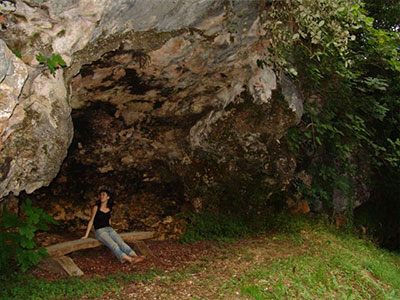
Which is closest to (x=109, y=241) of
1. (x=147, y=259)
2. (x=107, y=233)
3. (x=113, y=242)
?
(x=113, y=242)

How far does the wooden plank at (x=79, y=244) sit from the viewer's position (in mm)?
5688

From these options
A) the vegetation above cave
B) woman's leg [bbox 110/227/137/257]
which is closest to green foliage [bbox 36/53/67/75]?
woman's leg [bbox 110/227/137/257]

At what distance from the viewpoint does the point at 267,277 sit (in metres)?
5.45

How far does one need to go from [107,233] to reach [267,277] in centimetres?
261

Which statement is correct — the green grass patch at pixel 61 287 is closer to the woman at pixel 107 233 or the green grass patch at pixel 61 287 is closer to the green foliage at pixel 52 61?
the woman at pixel 107 233

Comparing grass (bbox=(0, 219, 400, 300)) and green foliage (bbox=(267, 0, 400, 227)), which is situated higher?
green foliage (bbox=(267, 0, 400, 227))

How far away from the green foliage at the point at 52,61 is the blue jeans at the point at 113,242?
124 inches

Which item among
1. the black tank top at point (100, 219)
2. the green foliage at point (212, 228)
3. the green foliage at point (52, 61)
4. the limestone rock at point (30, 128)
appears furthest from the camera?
the green foliage at point (212, 228)

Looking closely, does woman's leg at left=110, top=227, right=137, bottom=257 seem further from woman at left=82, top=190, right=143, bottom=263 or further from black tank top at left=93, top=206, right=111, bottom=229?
black tank top at left=93, top=206, right=111, bottom=229

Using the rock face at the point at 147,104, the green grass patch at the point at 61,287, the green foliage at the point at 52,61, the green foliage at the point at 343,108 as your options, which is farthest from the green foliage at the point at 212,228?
the green foliage at the point at 52,61

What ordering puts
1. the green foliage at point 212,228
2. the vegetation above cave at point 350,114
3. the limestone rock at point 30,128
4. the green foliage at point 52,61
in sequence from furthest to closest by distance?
the vegetation above cave at point 350,114
the green foliage at point 212,228
the green foliage at point 52,61
the limestone rock at point 30,128

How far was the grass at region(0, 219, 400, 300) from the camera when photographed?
4.78 m

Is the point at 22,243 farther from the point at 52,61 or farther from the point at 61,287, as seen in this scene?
the point at 52,61

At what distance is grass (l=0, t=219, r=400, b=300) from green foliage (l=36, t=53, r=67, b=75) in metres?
2.58
